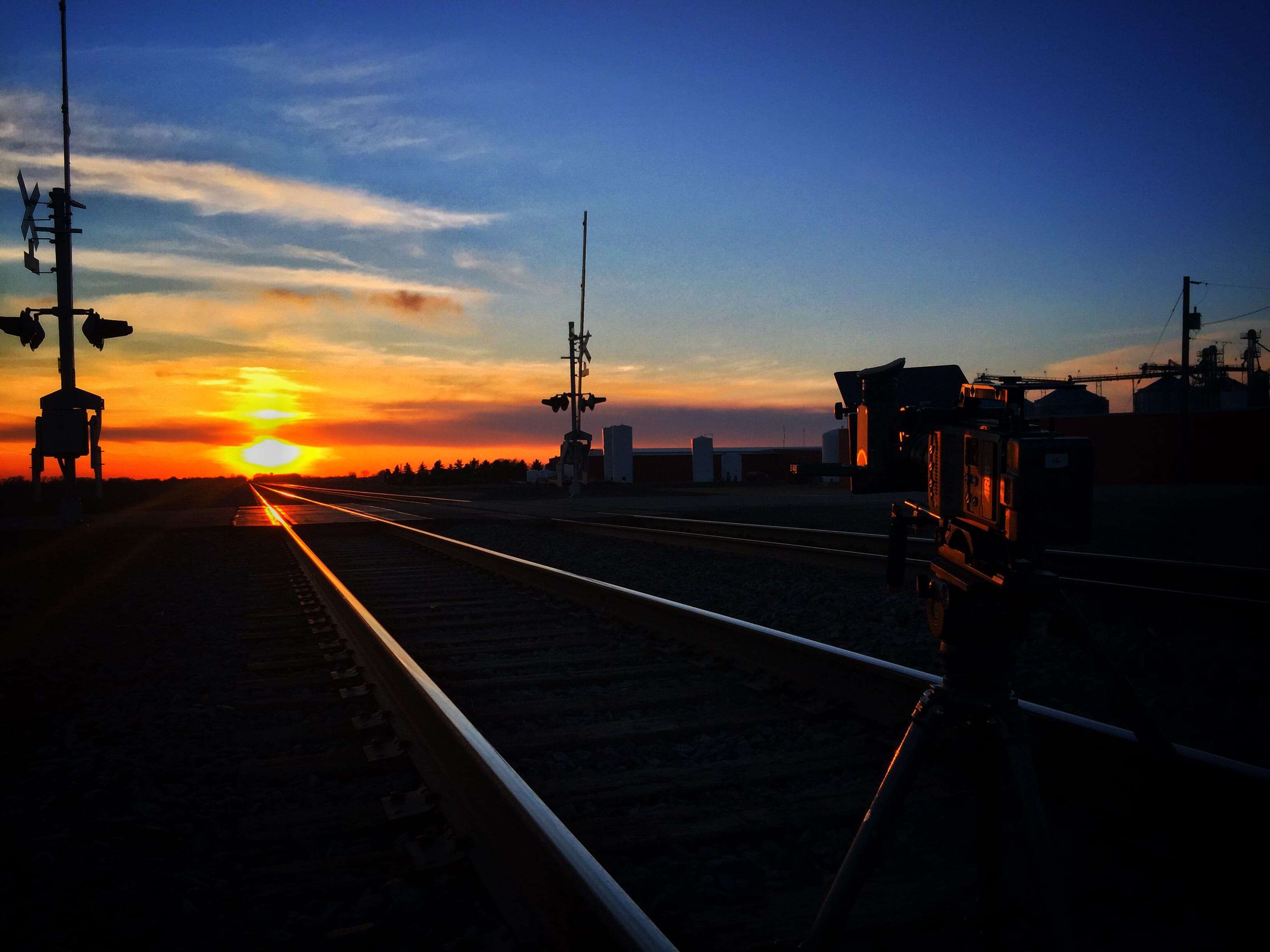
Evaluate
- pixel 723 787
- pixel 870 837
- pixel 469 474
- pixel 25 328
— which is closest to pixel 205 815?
pixel 723 787

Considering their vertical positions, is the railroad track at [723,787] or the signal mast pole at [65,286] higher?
the signal mast pole at [65,286]

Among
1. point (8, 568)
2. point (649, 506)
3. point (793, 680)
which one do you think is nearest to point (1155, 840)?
point (793, 680)

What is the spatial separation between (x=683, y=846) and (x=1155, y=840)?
1.49 m

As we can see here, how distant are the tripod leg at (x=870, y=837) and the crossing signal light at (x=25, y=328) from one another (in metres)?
22.0

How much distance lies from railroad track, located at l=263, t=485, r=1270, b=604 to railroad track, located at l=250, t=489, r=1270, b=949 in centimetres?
101

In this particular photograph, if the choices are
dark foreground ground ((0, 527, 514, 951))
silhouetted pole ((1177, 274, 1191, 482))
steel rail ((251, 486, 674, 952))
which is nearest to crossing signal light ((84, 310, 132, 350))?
dark foreground ground ((0, 527, 514, 951))

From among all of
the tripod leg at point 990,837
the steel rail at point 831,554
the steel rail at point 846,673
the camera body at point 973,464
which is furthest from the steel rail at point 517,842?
the steel rail at point 831,554

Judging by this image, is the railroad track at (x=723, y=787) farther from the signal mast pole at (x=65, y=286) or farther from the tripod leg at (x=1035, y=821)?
the signal mast pole at (x=65, y=286)

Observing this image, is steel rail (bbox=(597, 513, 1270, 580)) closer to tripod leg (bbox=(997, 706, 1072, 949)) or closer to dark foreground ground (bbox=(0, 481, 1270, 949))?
dark foreground ground (bbox=(0, 481, 1270, 949))

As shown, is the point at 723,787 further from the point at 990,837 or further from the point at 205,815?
the point at 205,815

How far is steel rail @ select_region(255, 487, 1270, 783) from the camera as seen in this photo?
9.20ft

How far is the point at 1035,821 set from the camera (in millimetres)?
1678

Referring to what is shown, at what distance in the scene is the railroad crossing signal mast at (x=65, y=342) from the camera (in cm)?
1853

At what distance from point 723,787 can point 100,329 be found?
21.3 m
